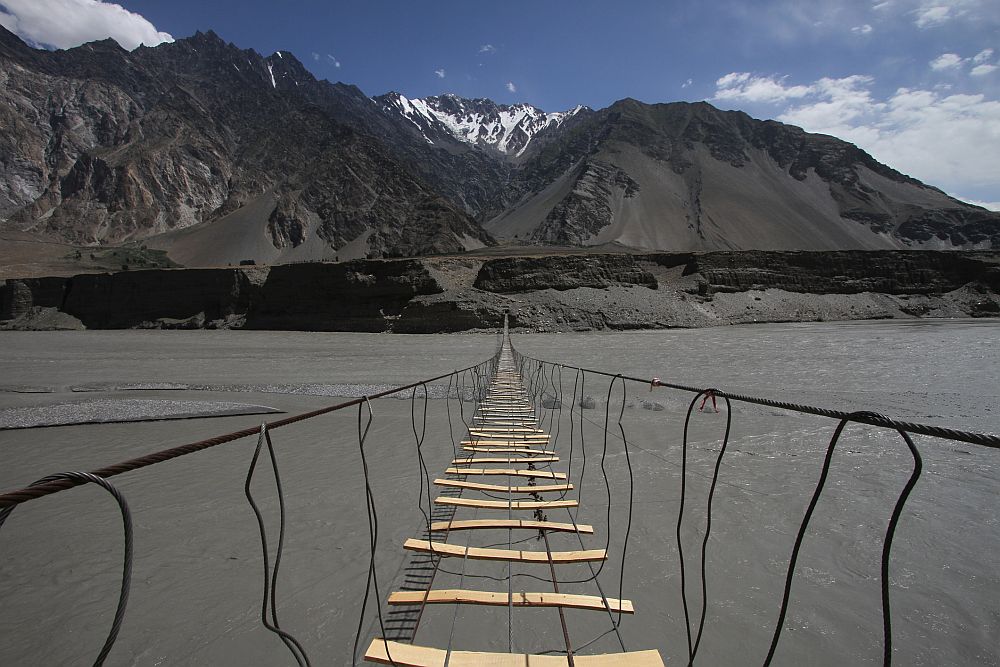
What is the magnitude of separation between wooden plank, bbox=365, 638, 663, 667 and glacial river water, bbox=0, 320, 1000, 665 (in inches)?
29.6

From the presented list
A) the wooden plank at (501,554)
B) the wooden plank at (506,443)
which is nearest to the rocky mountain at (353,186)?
the wooden plank at (506,443)

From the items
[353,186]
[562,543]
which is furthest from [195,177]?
[562,543]

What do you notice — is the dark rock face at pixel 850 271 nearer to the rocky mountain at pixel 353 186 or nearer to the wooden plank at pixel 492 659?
the rocky mountain at pixel 353 186

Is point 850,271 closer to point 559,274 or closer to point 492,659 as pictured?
point 559,274

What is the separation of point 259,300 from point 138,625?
45932 mm

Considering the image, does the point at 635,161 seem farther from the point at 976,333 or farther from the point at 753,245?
the point at 976,333

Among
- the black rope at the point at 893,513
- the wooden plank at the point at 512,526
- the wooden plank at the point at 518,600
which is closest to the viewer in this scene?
the black rope at the point at 893,513

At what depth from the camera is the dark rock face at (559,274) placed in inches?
1554

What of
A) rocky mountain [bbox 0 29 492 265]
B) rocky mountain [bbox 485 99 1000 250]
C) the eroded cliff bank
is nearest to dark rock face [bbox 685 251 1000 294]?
the eroded cliff bank

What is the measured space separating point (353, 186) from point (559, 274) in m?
68.8

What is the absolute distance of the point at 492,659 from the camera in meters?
2.32

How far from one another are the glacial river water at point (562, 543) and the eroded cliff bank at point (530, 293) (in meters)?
26.9

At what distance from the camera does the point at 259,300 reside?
44531 millimetres

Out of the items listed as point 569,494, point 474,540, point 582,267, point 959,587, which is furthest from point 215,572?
point 582,267
